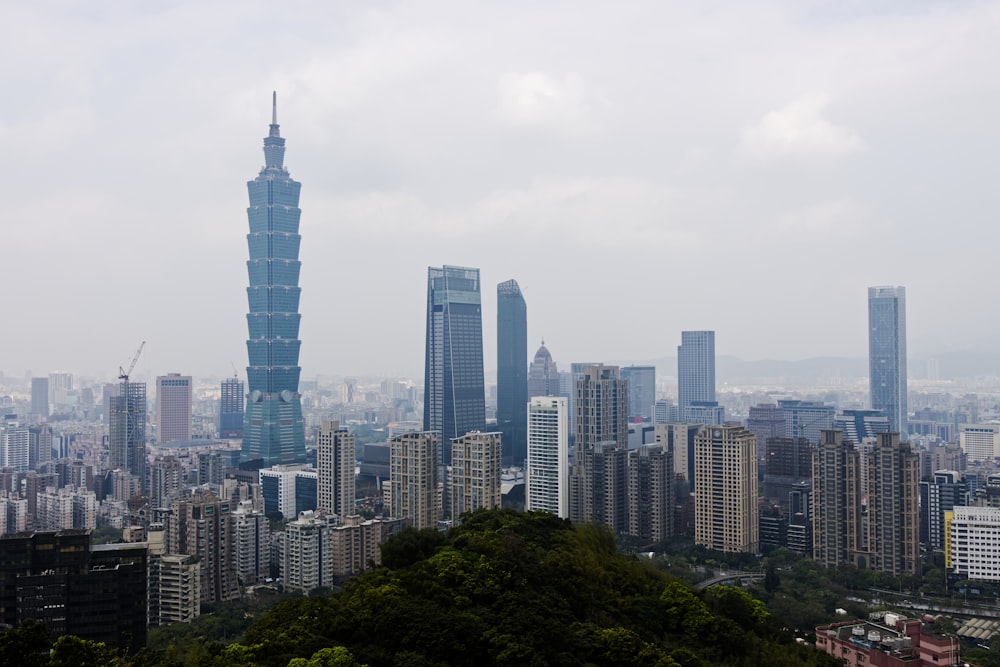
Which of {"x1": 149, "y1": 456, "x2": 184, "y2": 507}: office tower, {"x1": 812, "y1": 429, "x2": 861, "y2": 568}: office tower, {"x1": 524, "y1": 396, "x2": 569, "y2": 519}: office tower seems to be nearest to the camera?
{"x1": 812, "y1": 429, "x2": 861, "y2": 568}: office tower

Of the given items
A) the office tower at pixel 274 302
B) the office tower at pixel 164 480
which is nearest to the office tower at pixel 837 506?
the office tower at pixel 164 480

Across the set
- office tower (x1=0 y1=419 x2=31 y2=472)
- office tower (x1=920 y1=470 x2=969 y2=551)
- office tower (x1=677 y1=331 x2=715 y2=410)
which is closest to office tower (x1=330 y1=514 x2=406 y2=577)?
office tower (x1=920 y1=470 x2=969 y2=551)

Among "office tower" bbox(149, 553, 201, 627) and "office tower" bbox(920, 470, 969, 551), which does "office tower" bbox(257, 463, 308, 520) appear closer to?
"office tower" bbox(149, 553, 201, 627)

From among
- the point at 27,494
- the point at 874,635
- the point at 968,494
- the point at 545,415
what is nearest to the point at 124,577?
the point at 874,635

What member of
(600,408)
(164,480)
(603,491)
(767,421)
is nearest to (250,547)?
(603,491)

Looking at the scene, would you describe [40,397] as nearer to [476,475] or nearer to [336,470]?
[336,470]
